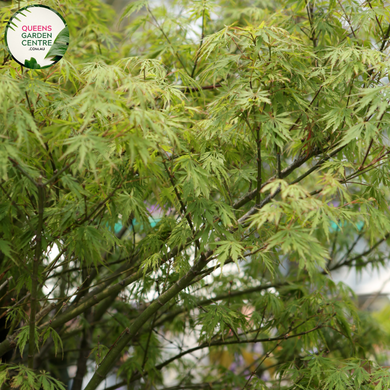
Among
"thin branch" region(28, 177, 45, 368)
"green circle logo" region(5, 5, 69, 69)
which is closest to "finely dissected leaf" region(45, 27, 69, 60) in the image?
"green circle logo" region(5, 5, 69, 69)

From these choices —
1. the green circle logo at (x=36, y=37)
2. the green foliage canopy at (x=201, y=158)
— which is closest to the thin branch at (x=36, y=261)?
the green foliage canopy at (x=201, y=158)

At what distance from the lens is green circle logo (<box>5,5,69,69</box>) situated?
4.82 feet

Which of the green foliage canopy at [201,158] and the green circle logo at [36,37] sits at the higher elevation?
the green circle logo at [36,37]

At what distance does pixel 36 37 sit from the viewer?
154 centimetres

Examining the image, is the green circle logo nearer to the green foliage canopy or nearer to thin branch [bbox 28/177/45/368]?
the green foliage canopy

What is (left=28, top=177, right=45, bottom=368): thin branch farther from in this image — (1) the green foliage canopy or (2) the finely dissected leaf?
(2) the finely dissected leaf

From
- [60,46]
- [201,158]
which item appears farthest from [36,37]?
[201,158]

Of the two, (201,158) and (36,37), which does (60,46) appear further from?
(201,158)

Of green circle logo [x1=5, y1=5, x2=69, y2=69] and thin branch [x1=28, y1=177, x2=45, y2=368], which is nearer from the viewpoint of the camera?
thin branch [x1=28, y1=177, x2=45, y2=368]

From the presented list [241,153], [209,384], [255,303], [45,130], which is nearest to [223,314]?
[255,303]

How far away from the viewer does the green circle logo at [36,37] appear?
1.47 meters

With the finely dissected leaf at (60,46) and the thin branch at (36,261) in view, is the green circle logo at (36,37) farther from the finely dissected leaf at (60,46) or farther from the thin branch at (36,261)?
the thin branch at (36,261)

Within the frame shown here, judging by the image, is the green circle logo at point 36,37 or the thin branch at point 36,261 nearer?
the thin branch at point 36,261

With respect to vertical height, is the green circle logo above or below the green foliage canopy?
above
